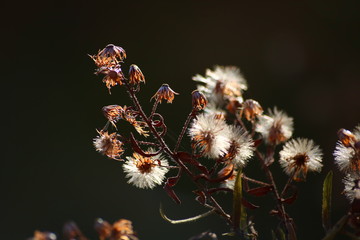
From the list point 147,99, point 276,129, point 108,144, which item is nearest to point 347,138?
point 276,129

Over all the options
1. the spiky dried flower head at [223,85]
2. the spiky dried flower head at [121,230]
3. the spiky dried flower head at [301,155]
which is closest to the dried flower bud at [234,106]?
the spiky dried flower head at [223,85]

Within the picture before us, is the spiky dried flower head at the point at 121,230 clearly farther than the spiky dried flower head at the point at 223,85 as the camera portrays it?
No

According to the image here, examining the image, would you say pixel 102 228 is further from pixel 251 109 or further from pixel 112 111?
pixel 251 109

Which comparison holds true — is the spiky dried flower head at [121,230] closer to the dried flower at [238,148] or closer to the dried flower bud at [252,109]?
the dried flower at [238,148]

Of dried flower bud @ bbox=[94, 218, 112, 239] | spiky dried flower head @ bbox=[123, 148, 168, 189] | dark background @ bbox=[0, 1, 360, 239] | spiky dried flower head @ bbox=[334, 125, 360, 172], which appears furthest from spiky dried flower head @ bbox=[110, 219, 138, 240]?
dark background @ bbox=[0, 1, 360, 239]

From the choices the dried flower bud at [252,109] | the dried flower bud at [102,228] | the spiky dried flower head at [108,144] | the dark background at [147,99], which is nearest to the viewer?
the dried flower bud at [102,228]

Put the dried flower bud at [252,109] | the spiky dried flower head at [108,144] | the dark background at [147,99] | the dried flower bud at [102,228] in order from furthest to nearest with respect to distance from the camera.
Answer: the dark background at [147,99]
the dried flower bud at [252,109]
the spiky dried flower head at [108,144]
the dried flower bud at [102,228]
